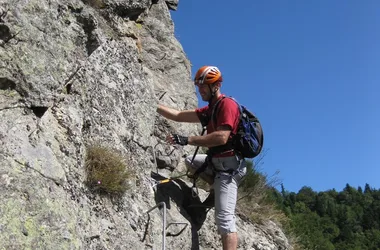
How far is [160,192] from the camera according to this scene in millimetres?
6559

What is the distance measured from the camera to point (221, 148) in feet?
20.4

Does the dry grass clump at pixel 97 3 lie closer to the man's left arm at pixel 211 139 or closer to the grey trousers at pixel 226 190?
the man's left arm at pixel 211 139

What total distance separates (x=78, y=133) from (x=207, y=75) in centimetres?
208

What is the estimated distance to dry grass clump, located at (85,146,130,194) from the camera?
500 centimetres

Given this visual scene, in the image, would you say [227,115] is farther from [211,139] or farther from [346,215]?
[346,215]

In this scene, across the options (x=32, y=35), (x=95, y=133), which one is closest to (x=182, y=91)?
(x=95, y=133)

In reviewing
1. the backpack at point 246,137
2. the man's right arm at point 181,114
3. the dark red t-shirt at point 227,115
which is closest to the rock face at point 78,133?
the man's right arm at point 181,114

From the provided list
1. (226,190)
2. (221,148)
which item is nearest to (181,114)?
(221,148)

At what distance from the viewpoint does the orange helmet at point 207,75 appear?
635 cm

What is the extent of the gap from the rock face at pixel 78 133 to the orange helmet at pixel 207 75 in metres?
0.91

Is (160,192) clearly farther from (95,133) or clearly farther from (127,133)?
(95,133)

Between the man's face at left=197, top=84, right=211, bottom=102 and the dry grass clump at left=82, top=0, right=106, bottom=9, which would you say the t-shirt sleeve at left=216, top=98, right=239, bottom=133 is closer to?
the man's face at left=197, top=84, right=211, bottom=102

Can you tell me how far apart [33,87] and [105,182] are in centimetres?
127

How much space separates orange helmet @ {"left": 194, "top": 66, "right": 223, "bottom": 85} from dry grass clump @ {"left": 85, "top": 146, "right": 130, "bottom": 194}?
1.71m
